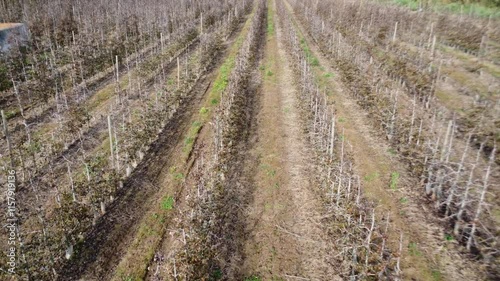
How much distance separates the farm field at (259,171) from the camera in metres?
6.39

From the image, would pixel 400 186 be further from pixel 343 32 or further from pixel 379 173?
pixel 343 32

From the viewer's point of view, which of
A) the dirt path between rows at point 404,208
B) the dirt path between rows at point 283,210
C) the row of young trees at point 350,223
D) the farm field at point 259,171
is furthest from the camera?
the dirt path between rows at point 283,210

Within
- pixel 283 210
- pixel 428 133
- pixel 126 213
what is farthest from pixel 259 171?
pixel 428 133

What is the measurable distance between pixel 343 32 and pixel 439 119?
13.3 meters

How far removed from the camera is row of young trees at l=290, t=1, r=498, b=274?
698cm

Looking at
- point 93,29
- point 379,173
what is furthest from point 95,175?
point 93,29

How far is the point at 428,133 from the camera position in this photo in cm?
991

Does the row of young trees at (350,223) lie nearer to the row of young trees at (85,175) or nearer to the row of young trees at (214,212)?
the row of young trees at (214,212)

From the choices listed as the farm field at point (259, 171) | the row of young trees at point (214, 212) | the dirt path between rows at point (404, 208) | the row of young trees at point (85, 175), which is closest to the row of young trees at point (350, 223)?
the farm field at point (259, 171)

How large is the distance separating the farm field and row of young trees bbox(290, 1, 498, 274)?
65 mm

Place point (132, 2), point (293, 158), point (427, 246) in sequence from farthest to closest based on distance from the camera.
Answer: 1. point (132, 2)
2. point (293, 158)
3. point (427, 246)

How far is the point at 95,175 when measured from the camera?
788cm

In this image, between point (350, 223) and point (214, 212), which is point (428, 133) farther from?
point (214, 212)

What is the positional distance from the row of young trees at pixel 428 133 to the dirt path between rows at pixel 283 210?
2.48 metres
